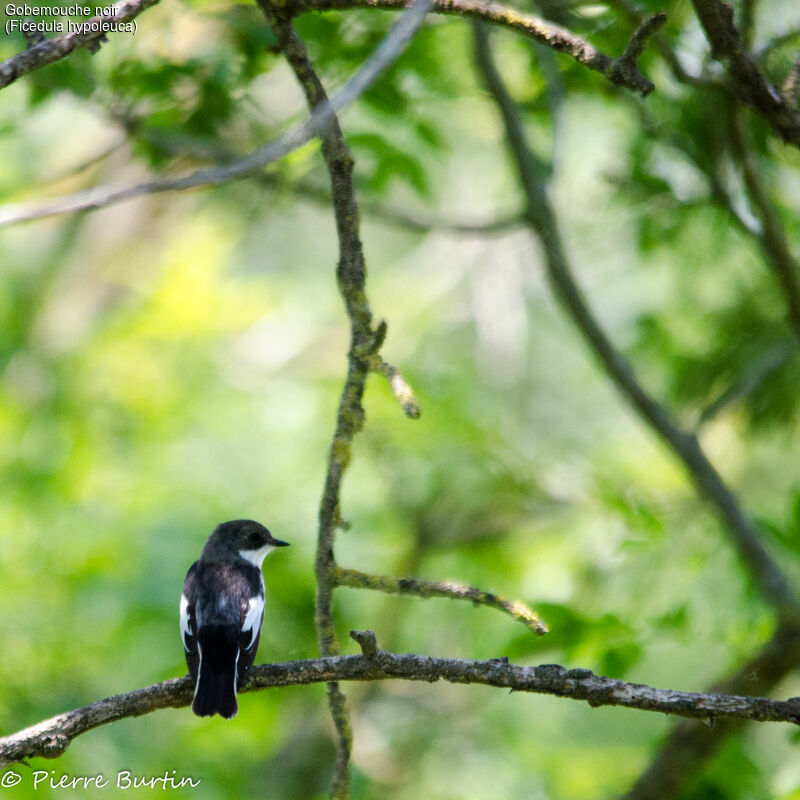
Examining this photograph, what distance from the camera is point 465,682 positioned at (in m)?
2.24

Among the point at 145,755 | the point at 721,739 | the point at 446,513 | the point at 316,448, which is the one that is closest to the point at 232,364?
the point at 316,448

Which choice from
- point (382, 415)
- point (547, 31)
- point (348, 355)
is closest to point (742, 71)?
point (547, 31)

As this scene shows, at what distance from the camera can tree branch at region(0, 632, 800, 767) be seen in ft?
6.79

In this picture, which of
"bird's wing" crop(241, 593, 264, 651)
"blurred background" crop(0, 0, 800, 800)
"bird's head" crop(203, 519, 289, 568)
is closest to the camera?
"bird's wing" crop(241, 593, 264, 651)

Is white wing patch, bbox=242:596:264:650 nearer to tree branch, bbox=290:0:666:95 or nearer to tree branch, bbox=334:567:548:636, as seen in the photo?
tree branch, bbox=334:567:548:636

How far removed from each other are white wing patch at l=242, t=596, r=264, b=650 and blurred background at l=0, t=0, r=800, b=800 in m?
0.49

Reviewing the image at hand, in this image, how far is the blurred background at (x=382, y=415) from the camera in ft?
13.6

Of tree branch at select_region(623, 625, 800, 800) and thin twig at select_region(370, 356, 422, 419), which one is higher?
thin twig at select_region(370, 356, 422, 419)

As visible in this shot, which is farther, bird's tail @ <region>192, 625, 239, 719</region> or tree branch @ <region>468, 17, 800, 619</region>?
tree branch @ <region>468, 17, 800, 619</region>

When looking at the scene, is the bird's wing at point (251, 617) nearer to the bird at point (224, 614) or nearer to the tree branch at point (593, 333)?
the bird at point (224, 614)

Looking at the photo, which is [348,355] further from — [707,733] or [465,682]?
[707,733]

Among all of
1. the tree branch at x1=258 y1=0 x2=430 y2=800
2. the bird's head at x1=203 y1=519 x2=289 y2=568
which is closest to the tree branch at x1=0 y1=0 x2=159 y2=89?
the tree branch at x1=258 y1=0 x2=430 y2=800

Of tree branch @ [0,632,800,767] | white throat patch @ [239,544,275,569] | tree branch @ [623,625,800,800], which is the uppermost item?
white throat patch @ [239,544,275,569]

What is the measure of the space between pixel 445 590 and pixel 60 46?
1466mm
